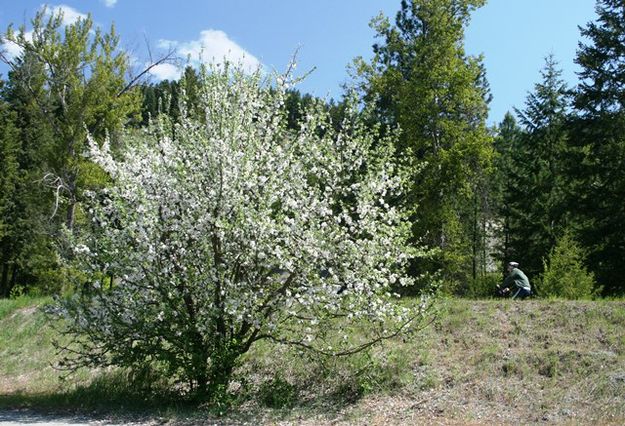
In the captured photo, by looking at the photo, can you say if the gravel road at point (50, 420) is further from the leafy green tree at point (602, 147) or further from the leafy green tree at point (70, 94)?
the leafy green tree at point (602, 147)

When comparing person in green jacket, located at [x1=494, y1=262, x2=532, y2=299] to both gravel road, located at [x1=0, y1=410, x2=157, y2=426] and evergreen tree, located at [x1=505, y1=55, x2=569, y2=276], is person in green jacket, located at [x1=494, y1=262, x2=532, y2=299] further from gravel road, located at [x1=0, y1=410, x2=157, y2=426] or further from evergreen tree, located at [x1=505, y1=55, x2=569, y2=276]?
evergreen tree, located at [x1=505, y1=55, x2=569, y2=276]

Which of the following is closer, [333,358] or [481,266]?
[333,358]

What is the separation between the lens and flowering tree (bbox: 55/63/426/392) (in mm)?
9914

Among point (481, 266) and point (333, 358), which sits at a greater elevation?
point (481, 266)

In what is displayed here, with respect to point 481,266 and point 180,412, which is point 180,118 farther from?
point 481,266

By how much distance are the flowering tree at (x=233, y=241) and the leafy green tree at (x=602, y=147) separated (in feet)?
54.5

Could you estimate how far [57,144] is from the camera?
23000 millimetres

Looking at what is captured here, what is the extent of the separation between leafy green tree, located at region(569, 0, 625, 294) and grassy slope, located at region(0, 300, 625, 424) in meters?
12.5

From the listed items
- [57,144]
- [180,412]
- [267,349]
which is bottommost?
[180,412]

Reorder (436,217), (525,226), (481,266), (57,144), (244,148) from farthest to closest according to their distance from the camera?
(481,266) < (525,226) < (436,217) < (57,144) < (244,148)

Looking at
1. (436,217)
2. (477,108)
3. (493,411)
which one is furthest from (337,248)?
(477,108)

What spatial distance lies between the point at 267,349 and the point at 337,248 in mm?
4163

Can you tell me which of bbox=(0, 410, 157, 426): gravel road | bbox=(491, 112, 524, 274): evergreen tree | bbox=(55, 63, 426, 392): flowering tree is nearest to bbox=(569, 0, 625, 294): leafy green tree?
bbox=(491, 112, 524, 274): evergreen tree

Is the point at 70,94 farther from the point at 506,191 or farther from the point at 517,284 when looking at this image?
the point at 506,191
